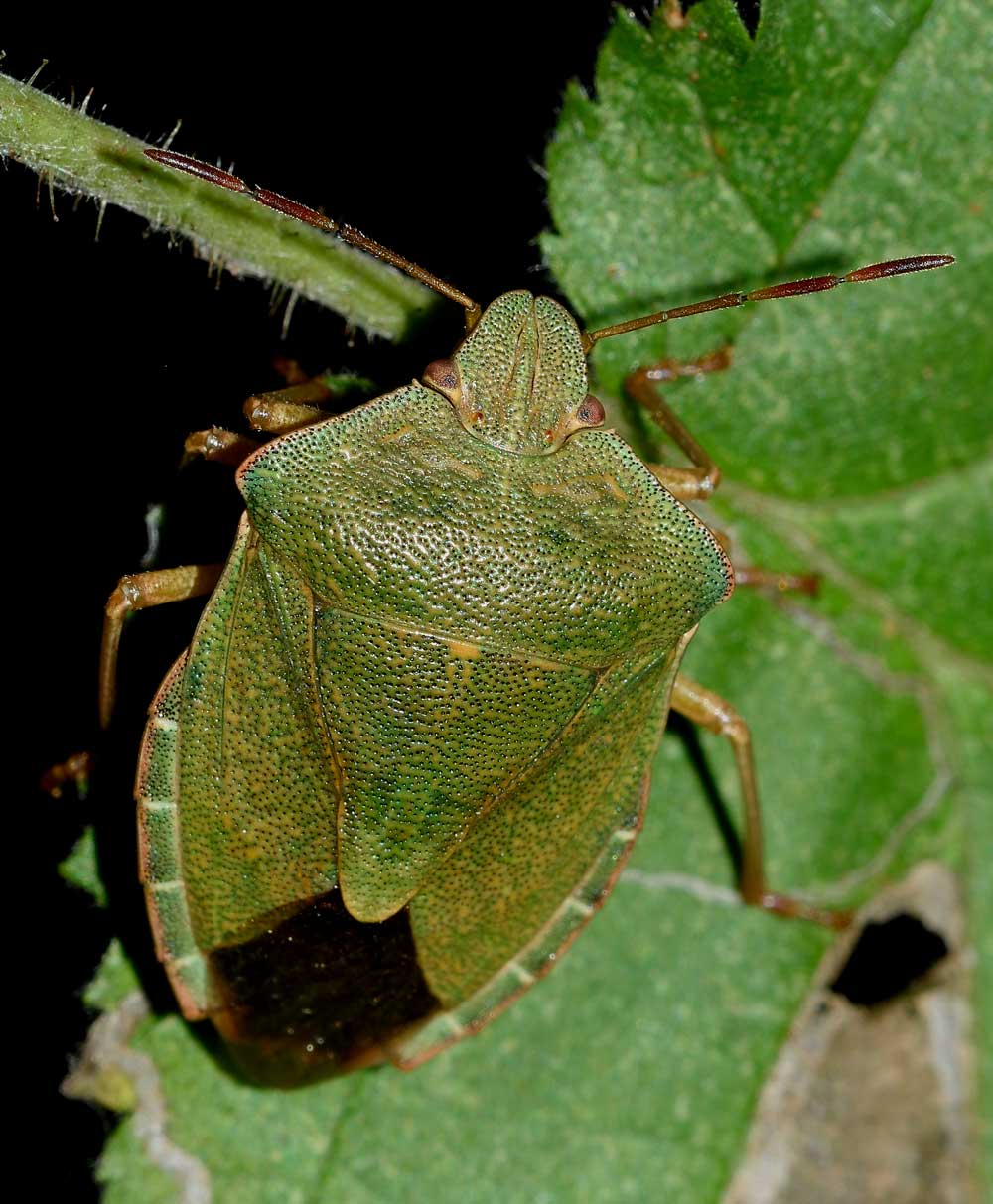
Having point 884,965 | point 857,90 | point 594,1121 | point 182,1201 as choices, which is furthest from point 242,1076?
point 857,90

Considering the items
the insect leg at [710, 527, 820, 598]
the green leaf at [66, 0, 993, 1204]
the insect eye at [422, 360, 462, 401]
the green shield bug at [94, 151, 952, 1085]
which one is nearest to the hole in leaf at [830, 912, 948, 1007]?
the green leaf at [66, 0, 993, 1204]

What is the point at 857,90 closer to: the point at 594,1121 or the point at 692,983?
the point at 692,983

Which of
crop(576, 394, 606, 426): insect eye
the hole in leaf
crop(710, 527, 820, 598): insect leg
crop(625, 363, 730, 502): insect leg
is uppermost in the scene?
crop(576, 394, 606, 426): insect eye

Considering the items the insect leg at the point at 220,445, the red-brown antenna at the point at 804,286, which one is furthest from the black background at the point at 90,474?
the red-brown antenna at the point at 804,286

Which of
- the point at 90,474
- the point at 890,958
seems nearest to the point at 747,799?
the point at 890,958

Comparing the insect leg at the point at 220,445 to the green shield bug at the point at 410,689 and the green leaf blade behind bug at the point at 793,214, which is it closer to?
the green shield bug at the point at 410,689

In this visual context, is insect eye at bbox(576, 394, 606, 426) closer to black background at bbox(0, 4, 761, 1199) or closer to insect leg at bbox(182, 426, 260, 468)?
black background at bbox(0, 4, 761, 1199)
